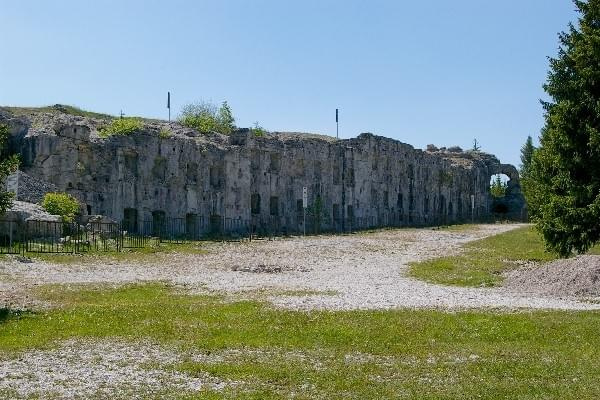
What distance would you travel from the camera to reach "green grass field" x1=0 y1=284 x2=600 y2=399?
10.2 metres

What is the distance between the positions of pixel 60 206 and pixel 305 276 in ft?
48.7

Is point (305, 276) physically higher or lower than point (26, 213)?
lower

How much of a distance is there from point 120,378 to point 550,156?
816 inches

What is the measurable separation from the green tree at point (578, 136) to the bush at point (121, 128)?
2593 centimetres

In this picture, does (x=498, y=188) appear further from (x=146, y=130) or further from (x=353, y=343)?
(x=353, y=343)

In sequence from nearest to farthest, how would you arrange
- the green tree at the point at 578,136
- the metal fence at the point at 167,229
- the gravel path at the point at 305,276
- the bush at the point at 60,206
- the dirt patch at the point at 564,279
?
the gravel path at the point at 305,276
the dirt patch at the point at 564,279
the green tree at the point at 578,136
the metal fence at the point at 167,229
the bush at the point at 60,206

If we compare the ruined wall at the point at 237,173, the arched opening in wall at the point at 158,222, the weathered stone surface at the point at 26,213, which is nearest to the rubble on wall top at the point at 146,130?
the ruined wall at the point at 237,173

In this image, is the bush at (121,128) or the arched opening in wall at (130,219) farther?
the bush at (121,128)

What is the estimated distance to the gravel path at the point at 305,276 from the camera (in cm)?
1920

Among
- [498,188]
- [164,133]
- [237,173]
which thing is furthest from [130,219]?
[498,188]

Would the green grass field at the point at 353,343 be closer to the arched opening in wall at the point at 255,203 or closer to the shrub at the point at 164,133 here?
the shrub at the point at 164,133

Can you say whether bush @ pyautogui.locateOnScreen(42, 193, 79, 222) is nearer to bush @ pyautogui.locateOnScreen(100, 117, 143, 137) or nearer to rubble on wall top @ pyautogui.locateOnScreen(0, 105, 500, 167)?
rubble on wall top @ pyautogui.locateOnScreen(0, 105, 500, 167)

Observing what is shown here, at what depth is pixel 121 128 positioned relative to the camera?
43125 millimetres

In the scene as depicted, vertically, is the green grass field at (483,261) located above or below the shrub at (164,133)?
below
